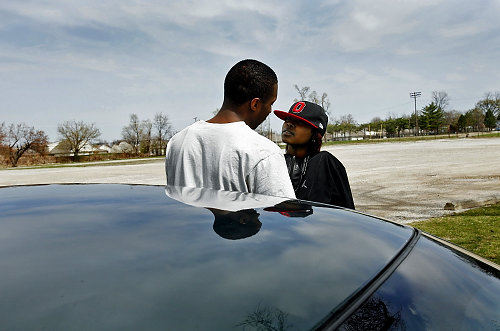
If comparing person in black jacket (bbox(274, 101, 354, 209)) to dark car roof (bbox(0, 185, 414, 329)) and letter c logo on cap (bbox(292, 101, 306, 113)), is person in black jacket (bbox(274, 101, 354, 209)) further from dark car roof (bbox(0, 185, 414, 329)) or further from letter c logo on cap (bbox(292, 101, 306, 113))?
dark car roof (bbox(0, 185, 414, 329))

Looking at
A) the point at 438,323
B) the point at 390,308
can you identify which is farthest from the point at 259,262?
the point at 438,323

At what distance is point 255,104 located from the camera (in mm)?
2354

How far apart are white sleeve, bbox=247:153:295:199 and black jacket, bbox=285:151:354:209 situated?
33.5 inches

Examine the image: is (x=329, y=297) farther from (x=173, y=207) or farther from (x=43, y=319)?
(x=173, y=207)

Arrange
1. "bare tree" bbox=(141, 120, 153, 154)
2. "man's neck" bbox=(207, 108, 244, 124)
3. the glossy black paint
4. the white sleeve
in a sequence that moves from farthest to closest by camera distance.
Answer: "bare tree" bbox=(141, 120, 153, 154) → "man's neck" bbox=(207, 108, 244, 124) → the white sleeve → the glossy black paint

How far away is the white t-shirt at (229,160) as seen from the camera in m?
1.90

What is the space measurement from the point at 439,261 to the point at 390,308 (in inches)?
15.8

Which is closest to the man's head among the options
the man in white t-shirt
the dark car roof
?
the man in white t-shirt

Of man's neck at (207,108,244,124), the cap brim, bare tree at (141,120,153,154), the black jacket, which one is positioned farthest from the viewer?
bare tree at (141,120,153,154)

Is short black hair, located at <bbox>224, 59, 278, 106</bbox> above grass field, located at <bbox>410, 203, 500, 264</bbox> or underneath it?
above

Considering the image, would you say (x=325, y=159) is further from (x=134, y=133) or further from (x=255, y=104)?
(x=134, y=133)

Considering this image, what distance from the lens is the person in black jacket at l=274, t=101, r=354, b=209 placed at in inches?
108

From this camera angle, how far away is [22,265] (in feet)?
2.54

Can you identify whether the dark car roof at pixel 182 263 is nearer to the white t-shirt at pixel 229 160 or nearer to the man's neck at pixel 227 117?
the white t-shirt at pixel 229 160
